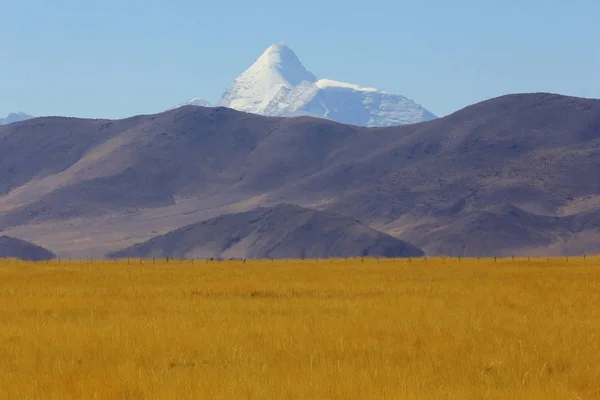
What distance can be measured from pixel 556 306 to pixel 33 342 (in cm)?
1663

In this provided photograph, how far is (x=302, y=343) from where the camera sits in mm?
21859

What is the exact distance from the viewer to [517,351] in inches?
808

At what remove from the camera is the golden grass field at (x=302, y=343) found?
16062mm

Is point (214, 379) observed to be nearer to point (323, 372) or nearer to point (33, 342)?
point (323, 372)

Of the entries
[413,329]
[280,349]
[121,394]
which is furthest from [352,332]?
[121,394]

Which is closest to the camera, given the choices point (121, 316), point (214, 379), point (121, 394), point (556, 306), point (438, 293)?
point (121, 394)

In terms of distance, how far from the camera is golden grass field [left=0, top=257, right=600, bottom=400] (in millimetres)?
16062

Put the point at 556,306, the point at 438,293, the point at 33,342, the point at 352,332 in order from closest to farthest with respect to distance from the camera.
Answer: the point at 33,342
the point at 352,332
the point at 556,306
the point at 438,293

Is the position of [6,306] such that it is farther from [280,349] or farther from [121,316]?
[280,349]

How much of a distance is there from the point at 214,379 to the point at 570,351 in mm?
7941

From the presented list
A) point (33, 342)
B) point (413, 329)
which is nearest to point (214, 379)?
point (33, 342)

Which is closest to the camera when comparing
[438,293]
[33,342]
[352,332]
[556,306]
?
[33,342]

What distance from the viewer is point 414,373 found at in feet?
58.5

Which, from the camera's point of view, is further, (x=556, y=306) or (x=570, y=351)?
(x=556, y=306)
